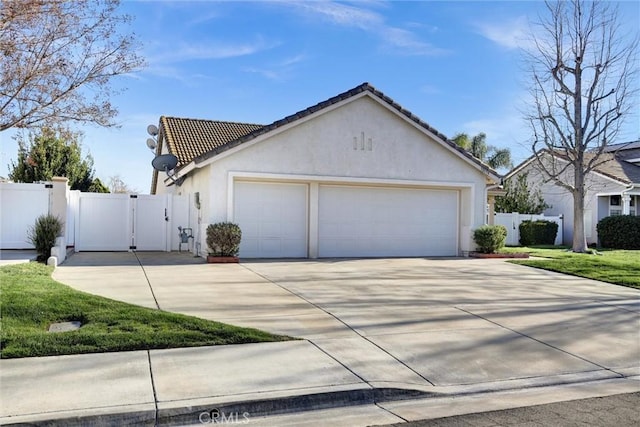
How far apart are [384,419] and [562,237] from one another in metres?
26.9

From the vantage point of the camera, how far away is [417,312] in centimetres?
835

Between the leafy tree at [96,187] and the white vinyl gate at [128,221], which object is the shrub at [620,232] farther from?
the leafy tree at [96,187]

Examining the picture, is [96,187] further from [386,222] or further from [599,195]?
[599,195]

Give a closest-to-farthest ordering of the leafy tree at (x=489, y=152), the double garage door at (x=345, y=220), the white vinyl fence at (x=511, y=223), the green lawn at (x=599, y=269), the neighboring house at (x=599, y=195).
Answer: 1. the green lawn at (x=599, y=269)
2. the double garage door at (x=345, y=220)
3. the white vinyl fence at (x=511, y=223)
4. the neighboring house at (x=599, y=195)
5. the leafy tree at (x=489, y=152)

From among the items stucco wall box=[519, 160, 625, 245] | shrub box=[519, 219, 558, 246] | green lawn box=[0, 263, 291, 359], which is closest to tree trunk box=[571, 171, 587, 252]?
shrub box=[519, 219, 558, 246]

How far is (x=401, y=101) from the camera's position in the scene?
17.3 m

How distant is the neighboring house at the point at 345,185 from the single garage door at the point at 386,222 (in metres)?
0.03

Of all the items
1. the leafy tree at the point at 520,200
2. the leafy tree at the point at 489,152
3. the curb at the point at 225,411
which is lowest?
the curb at the point at 225,411

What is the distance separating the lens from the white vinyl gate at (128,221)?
16672 millimetres

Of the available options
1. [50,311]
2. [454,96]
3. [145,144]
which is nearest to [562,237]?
[454,96]

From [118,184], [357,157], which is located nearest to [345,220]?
[357,157]

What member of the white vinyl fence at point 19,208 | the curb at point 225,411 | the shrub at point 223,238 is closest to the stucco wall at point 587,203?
the shrub at point 223,238

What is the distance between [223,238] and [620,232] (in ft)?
67.6

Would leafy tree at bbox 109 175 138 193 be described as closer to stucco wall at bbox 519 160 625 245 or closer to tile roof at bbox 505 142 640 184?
tile roof at bbox 505 142 640 184
